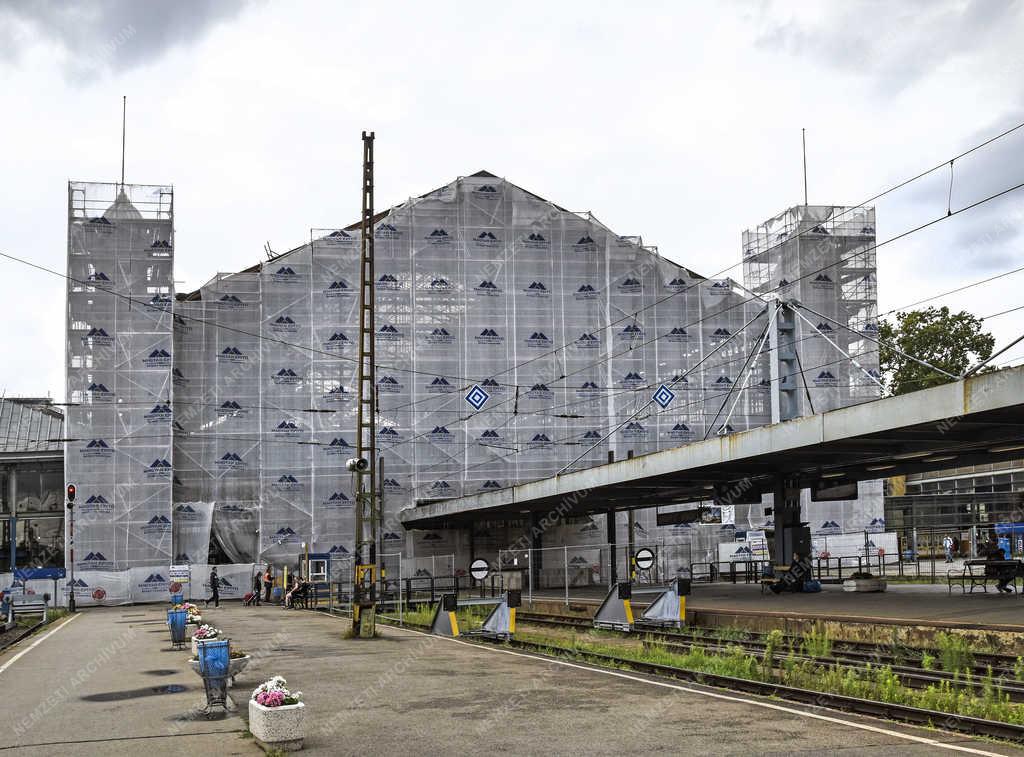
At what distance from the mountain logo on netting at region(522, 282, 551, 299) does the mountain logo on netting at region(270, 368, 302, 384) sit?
11.7 m

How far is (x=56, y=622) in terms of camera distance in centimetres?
3562

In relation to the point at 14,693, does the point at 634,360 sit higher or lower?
higher

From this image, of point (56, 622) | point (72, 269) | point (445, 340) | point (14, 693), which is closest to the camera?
point (14, 693)

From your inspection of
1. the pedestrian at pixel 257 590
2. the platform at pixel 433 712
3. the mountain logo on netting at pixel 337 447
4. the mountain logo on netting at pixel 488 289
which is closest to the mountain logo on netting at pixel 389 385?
the mountain logo on netting at pixel 337 447

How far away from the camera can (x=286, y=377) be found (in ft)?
161

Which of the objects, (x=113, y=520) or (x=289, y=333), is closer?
(x=113, y=520)

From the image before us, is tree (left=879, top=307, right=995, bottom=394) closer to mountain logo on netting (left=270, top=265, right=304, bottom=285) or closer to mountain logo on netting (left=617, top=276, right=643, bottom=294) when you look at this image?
mountain logo on netting (left=617, top=276, right=643, bottom=294)

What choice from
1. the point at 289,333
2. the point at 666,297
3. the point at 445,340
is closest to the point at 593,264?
the point at 666,297

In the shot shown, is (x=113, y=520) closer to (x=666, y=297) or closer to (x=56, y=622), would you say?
(x=56, y=622)

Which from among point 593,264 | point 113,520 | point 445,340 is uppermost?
point 593,264

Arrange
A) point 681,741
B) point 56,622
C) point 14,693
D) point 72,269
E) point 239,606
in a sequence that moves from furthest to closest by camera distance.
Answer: point 72,269
point 239,606
point 56,622
point 14,693
point 681,741

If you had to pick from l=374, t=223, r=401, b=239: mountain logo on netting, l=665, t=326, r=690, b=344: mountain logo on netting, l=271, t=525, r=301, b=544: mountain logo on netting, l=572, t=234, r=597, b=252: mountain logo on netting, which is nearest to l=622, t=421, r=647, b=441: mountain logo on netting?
l=665, t=326, r=690, b=344: mountain logo on netting

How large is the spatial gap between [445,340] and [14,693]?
34.8 metres

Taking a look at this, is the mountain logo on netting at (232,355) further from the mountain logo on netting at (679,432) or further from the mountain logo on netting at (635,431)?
the mountain logo on netting at (679,432)
